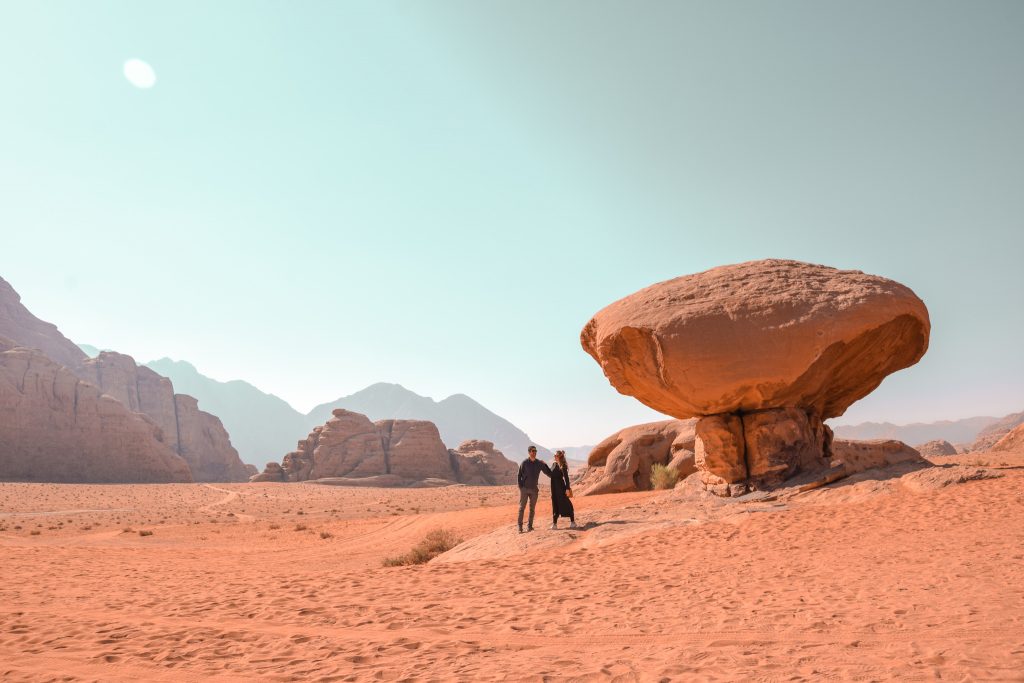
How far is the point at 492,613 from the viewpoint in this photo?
6.72m

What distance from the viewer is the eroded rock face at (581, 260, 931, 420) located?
1212 centimetres

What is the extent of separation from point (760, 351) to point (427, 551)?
8.49m

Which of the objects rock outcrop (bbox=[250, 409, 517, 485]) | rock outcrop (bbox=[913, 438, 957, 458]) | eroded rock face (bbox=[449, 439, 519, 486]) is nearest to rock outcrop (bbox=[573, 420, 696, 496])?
rock outcrop (bbox=[913, 438, 957, 458])

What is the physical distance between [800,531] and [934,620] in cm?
470

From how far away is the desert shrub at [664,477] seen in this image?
20531mm

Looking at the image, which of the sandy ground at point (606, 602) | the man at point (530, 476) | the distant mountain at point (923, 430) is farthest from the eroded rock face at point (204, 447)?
the distant mountain at point (923, 430)

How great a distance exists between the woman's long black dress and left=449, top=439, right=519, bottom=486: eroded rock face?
1780 inches

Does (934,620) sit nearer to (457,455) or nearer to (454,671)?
(454,671)

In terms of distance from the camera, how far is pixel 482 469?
57375 mm

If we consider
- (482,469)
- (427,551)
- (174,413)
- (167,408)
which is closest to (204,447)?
(174,413)

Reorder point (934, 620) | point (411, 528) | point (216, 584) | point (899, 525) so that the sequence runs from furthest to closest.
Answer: point (411, 528) < point (216, 584) < point (899, 525) < point (934, 620)

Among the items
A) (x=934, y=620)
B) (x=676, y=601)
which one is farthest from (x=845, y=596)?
(x=676, y=601)

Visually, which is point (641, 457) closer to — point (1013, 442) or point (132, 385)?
point (1013, 442)

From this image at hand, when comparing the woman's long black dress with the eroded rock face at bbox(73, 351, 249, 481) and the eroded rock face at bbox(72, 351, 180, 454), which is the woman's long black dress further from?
the eroded rock face at bbox(72, 351, 180, 454)
